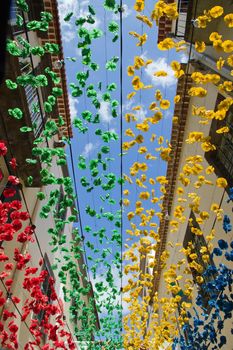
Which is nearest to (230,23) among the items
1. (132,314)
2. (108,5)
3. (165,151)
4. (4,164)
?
(108,5)

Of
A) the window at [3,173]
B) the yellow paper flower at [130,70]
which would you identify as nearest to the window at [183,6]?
the yellow paper flower at [130,70]

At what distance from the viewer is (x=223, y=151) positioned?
973cm

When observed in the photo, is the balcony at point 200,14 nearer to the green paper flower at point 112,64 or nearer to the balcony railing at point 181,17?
the balcony railing at point 181,17

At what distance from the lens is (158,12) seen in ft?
16.3

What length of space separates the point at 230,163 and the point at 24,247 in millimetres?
7128

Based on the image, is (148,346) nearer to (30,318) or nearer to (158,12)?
(30,318)

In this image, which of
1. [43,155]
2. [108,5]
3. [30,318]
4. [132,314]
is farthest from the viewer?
[132,314]

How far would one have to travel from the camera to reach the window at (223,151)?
9031 mm

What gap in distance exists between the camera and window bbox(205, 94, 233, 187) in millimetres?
9031

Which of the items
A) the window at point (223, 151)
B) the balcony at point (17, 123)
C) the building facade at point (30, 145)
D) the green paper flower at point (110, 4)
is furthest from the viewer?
the window at point (223, 151)

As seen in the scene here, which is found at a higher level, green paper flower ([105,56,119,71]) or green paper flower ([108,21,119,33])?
green paper flower ([108,21,119,33])

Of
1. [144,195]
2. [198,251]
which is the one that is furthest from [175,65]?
[198,251]

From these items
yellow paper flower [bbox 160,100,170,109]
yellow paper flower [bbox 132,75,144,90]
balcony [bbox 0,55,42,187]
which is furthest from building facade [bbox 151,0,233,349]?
balcony [bbox 0,55,42,187]

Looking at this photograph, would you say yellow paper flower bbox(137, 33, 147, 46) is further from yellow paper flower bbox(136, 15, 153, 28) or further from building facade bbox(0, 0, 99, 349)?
building facade bbox(0, 0, 99, 349)
